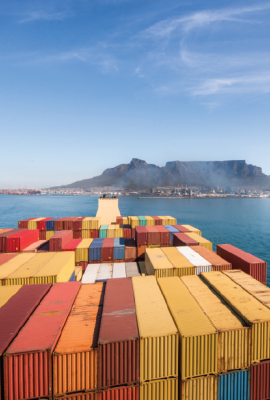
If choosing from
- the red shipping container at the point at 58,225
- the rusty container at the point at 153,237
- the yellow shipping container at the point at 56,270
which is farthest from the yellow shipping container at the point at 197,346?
the red shipping container at the point at 58,225

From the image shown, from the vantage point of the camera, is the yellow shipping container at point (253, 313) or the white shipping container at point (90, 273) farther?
the white shipping container at point (90, 273)

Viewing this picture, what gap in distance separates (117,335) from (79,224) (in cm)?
2434

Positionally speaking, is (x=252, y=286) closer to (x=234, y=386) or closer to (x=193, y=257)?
(x=234, y=386)

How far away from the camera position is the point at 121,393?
24.9ft

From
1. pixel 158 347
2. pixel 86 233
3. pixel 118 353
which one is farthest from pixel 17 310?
pixel 86 233

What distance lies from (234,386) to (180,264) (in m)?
7.19

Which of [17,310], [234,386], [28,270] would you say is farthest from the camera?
[28,270]

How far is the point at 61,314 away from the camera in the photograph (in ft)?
29.0

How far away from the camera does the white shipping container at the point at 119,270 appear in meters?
19.2

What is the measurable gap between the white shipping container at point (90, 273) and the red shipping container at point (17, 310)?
7.18m

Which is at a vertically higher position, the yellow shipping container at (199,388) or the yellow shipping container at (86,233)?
the yellow shipping container at (86,233)

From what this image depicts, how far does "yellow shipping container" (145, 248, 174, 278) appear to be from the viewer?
14003 mm

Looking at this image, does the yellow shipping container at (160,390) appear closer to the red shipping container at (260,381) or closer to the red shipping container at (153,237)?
the red shipping container at (260,381)

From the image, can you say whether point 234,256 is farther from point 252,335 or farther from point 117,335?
point 117,335
